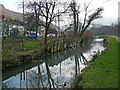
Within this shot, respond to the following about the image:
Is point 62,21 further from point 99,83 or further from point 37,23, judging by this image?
point 99,83

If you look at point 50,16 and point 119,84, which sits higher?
point 50,16

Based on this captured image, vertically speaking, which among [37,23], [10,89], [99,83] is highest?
[37,23]

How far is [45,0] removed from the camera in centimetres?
2078

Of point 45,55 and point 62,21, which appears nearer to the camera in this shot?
point 45,55

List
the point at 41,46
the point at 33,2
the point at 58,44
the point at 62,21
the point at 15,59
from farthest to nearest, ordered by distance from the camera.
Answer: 1. the point at 62,21
2. the point at 58,44
3. the point at 33,2
4. the point at 41,46
5. the point at 15,59

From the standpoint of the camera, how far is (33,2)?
19.9 m

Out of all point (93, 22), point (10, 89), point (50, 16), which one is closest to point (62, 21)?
point (50, 16)

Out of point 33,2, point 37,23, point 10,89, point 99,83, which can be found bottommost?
point 10,89

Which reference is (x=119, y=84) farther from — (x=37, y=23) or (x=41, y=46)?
(x=37, y=23)

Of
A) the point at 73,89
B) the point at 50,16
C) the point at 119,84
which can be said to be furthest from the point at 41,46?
the point at 119,84

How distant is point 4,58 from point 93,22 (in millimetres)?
20548

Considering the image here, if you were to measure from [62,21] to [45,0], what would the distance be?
165 inches

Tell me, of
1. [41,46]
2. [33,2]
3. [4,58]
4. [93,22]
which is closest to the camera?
[4,58]

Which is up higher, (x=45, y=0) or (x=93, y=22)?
(x=45, y=0)
